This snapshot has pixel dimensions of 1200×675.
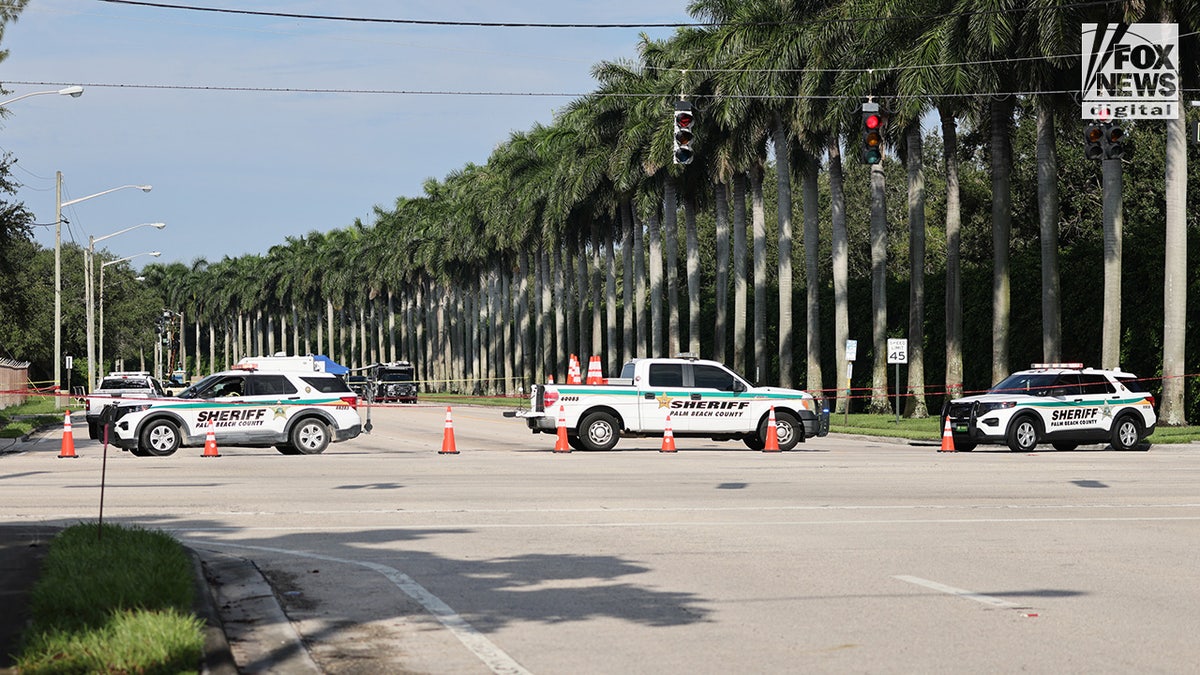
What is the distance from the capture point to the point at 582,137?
230 ft

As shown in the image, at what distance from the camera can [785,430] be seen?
29.8 metres

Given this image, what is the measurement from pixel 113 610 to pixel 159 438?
20028 mm

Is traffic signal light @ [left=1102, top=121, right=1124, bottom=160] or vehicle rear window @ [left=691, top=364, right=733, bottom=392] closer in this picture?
Answer: traffic signal light @ [left=1102, top=121, right=1124, bottom=160]

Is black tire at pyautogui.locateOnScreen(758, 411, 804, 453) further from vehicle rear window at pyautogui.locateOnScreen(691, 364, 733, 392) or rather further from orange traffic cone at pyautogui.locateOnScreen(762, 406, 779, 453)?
vehicle rear window at pyautogui.locateOnScreen(691, 364, 733, 392)

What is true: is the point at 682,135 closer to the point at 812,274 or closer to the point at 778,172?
the point at 812,274

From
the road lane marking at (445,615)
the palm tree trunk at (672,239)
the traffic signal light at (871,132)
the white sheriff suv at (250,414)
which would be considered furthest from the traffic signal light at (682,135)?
the palm tree trunk at (672,239)

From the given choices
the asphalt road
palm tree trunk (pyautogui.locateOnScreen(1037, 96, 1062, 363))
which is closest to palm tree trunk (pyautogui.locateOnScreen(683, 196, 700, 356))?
Answer: palm tree trunk (pyautogui.locateOnScreen(1037, 96, 1062, 363))

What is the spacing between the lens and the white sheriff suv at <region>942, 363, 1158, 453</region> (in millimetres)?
29234

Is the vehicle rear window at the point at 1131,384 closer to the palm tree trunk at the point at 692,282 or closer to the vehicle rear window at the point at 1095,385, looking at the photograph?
the vehicle rear window at the point at 1095,385

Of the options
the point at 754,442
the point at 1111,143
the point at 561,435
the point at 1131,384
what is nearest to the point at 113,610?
the point at 561,435

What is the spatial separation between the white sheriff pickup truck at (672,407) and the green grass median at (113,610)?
17699 millimetres

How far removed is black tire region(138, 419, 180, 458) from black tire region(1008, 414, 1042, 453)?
16.0m

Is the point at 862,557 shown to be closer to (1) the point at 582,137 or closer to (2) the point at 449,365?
(1) the point at 582,137

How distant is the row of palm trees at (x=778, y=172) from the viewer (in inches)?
1540
